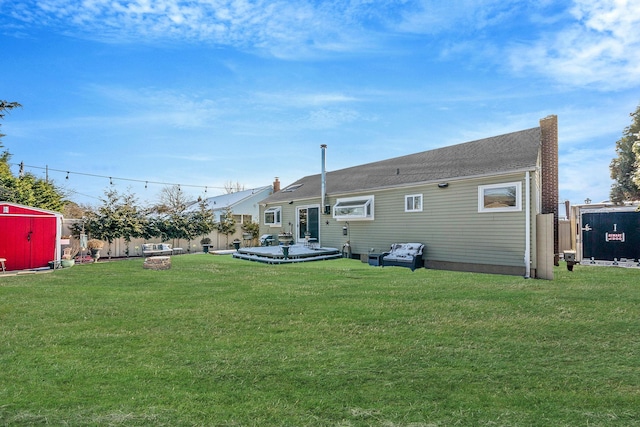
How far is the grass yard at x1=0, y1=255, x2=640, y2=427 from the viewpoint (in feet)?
9.70

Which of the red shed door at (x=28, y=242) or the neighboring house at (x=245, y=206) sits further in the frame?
the neighboring house at (x=245, y=206)

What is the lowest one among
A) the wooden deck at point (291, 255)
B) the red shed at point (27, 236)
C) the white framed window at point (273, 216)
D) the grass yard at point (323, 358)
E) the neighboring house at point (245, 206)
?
the grass yard at point (323, 358)

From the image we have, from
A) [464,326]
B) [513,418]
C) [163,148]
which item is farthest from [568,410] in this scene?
[163,148]

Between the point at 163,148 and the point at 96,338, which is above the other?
the point at 163,148

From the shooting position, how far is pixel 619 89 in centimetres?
1357

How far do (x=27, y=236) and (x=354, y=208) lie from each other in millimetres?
12530

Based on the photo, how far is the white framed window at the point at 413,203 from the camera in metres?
13.9

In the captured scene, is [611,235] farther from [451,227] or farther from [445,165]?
[445,165]

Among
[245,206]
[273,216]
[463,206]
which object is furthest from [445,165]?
[245,206]

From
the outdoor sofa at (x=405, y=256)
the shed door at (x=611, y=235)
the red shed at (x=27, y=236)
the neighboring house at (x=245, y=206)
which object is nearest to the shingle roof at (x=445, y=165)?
the outdoor sofa at (x=405, y=256)

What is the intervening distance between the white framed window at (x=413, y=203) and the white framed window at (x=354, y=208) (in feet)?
5.79

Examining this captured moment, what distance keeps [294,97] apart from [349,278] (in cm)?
883

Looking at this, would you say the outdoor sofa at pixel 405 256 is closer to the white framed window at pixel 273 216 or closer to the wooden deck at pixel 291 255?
the wooden deck at pixel 291 255

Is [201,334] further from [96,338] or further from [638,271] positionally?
[638,271]
